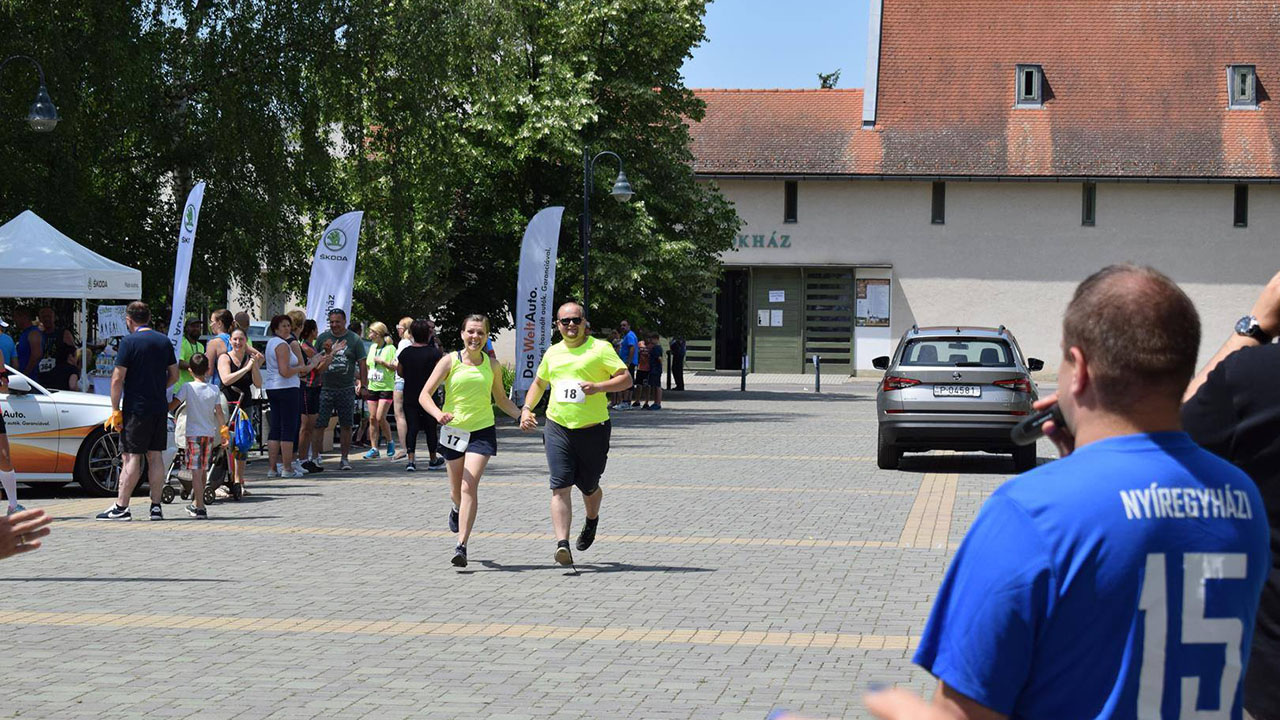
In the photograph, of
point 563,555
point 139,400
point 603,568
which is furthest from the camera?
point 139,400

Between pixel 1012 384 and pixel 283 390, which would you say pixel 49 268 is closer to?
pixel 283 390

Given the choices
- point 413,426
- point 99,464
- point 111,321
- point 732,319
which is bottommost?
point 99,464

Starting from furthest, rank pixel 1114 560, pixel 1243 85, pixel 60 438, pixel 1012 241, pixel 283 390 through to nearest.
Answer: pixel 1243 85, pixel 1012 241, pixel 283 390, pixel 60 438, pixel 1114 560

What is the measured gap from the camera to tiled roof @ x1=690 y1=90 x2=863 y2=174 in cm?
4950

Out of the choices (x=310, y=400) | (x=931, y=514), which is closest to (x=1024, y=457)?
(x=931, y=514)

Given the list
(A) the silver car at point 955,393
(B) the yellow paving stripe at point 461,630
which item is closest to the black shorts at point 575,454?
(B) the yellow paving stripe at point 461,630

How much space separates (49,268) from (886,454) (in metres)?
9.61

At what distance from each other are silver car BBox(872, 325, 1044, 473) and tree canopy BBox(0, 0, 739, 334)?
10.4 metres

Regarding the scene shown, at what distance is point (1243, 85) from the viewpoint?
4991 centimetres

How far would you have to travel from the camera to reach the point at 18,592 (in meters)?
9.75

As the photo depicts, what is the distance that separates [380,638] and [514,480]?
9.00 meters

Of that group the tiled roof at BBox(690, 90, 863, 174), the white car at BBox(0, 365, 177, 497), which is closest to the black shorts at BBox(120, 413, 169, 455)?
the white car at BBox(0, 365, 177, 497)

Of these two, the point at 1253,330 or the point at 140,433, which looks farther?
the point at 140,433

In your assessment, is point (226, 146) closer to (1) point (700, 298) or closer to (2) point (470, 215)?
(2) point (470, 215)
